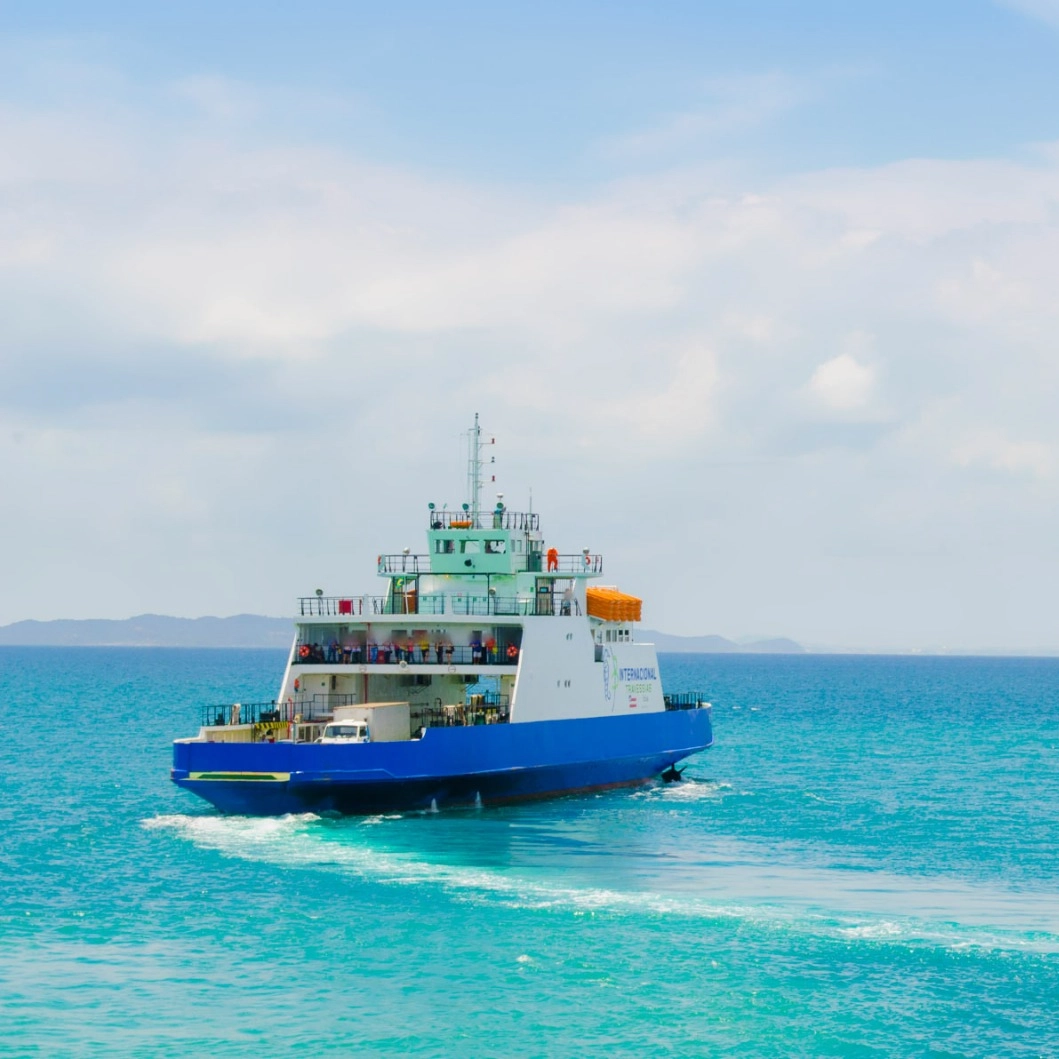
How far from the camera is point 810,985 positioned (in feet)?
79.6

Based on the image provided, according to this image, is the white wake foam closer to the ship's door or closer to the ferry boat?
the ferry boat

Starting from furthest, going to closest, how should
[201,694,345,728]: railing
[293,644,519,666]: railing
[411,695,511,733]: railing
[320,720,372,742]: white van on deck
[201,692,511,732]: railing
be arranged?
[293,644,519,666]: railing < [411,695,511,733]: railing < [201,692,511,732]: railing < [201,694,345,728]: railing < [320,720,372,742]: white van on deck

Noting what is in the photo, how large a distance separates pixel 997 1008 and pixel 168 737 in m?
55.2

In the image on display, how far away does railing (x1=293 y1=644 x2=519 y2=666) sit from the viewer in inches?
1731

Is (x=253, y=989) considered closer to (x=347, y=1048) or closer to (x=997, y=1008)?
(x=347, y=1048)

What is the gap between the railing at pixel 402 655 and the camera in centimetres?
4397

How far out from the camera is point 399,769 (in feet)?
129

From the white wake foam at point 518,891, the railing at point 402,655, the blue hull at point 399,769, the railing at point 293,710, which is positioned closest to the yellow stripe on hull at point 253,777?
the blue hull at point 399,769

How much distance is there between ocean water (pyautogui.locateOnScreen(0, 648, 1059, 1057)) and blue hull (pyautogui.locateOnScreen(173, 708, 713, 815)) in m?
0.74

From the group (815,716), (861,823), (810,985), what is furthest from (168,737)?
(810,985)

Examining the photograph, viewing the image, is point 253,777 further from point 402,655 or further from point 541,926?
point 541,926

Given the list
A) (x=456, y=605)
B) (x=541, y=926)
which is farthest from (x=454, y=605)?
(x=541, y=926)

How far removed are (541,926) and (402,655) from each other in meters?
17.0

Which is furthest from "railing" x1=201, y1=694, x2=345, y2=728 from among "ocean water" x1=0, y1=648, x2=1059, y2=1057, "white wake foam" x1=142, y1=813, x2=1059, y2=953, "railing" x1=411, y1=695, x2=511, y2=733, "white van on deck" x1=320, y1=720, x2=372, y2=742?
"white wake foam" x1=142, y1=813, x2=1059, y2=953
